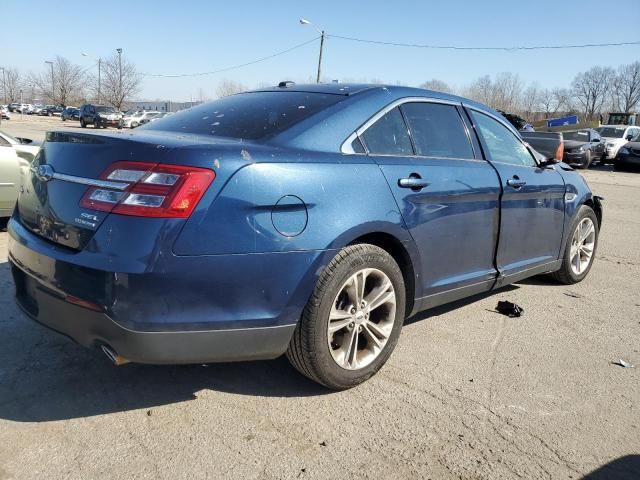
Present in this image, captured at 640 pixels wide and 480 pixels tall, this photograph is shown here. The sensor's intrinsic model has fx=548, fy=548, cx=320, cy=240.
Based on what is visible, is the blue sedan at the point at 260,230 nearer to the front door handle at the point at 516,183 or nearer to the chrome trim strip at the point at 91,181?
the chrome trim strip at the point at 91,181

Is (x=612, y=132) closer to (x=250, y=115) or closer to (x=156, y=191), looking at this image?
(x=250, y=115)

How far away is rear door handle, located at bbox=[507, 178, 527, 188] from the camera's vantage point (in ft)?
13.1

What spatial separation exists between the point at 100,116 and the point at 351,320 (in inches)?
1558

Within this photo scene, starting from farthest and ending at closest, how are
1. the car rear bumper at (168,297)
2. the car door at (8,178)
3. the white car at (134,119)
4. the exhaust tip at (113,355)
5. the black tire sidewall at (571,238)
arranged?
the white car at (134,119), the car door at (8,178), the black tire sidewall at (571,238), the exhaust tip at (113,355), the car rear bumper at (168,297)

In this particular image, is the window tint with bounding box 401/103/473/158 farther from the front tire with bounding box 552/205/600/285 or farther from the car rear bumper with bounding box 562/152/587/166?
the car rear bumper with bounding box 562/152/587/166

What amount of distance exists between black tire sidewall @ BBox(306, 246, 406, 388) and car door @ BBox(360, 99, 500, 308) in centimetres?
26

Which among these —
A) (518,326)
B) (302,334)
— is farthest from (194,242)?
(518,326)

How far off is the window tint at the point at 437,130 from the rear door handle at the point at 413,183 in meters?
0.26

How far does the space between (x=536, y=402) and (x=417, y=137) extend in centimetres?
169

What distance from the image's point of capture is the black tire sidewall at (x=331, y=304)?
2.69 metres

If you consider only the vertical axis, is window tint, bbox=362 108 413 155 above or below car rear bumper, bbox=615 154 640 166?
above

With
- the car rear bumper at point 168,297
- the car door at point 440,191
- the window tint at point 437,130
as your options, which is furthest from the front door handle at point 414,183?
the car rear bumper at point 168,297

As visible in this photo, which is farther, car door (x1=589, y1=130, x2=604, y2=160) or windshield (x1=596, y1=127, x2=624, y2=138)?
windshield (x1=596, y1=127, x2=624, y2=138)

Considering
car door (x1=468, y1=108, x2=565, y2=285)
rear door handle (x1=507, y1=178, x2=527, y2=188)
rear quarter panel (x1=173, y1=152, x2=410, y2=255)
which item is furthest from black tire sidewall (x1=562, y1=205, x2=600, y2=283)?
rear quarter panel (x1=173, y1=152, x2=410, y2=255)
